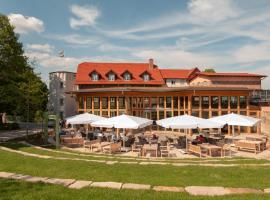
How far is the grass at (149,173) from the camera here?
883 cm

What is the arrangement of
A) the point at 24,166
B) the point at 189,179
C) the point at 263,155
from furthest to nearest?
1. the point at 263,155
2. the point at 24,166
3. the point at 189,179

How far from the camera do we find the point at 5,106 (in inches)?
1501

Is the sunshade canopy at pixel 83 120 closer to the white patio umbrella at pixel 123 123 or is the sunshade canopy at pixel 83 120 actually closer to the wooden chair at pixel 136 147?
the white patio umbrella at pixel 123 123

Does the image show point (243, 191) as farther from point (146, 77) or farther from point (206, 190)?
point (146, 77)

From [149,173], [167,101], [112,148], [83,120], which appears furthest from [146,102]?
[149,173]

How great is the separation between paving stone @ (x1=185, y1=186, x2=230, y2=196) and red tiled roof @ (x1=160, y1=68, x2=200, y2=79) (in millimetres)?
43960

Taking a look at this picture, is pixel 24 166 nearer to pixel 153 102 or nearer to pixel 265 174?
pixel 265 174

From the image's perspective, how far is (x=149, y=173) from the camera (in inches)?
393

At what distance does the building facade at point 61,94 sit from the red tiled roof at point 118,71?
10.6 meters

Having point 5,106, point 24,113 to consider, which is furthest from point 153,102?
point 24,113

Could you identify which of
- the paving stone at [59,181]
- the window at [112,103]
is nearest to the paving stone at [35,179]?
the paving stone at [59,181]

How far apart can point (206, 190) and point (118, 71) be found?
40.9m

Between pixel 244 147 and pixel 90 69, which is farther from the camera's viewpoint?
pixel 90 69

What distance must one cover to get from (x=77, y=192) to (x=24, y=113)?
55.3m
